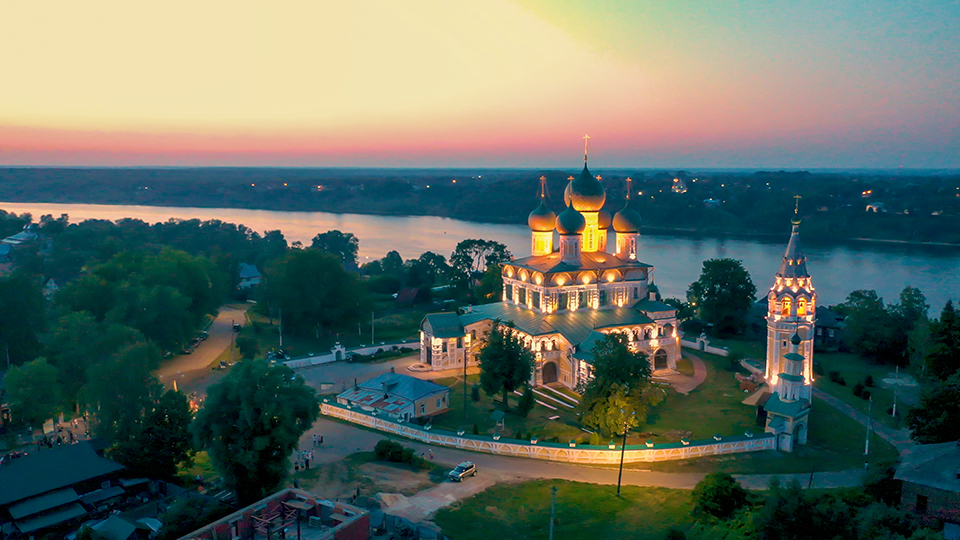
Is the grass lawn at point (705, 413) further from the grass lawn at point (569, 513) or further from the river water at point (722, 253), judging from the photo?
the river water at point (722, 253)

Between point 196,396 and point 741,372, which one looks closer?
point 196,396

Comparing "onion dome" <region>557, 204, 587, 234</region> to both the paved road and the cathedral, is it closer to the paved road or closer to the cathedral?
the cathedral

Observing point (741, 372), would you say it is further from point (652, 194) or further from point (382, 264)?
point (652, 194)

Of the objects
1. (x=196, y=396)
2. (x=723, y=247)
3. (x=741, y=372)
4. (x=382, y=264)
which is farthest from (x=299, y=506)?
(x=723, y=247)

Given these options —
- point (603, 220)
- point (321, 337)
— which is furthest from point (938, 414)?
point (321, 337)

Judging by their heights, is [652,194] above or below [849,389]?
above

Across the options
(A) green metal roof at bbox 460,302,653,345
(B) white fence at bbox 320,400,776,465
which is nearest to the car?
(B) white fence at bbox 320,400,776,465

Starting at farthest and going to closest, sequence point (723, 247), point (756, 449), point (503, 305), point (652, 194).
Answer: point (652, 194), point (723, 247), point (503, 305), point (756, 449)
